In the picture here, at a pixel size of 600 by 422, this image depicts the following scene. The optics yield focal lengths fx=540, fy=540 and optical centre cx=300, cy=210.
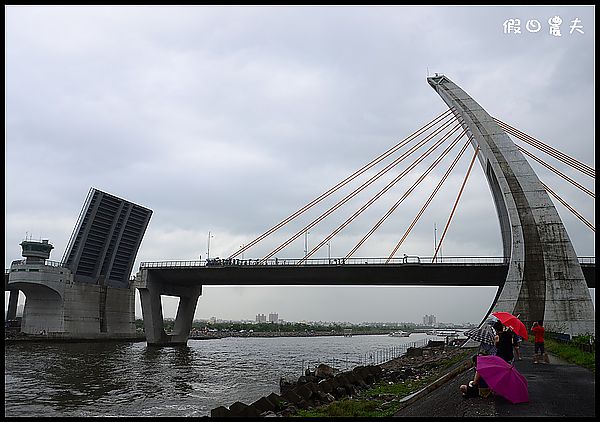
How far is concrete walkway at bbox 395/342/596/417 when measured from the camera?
424 inches

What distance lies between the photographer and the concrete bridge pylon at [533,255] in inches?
1454

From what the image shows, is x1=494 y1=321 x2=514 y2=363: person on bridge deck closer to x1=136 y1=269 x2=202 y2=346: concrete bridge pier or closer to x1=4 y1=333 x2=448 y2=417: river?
x1=4 y1=333 x2=448 y2=417: river

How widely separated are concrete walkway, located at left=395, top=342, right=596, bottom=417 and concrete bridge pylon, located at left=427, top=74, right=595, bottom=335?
70.6 feet

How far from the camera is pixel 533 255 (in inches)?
1524

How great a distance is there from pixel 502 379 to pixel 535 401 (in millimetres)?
1476

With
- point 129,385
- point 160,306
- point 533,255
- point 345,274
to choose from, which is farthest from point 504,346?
point 160,306

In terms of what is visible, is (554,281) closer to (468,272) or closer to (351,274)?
(468,272)

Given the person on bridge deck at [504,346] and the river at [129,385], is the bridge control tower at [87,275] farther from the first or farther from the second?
the person on bridge deck at [504,346]

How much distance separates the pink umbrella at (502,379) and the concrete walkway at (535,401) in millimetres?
239

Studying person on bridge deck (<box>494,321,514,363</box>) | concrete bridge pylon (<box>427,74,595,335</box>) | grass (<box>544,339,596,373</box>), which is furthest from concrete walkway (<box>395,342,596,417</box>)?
concrete bridge pylon (<box>427,74,595,335</box>)

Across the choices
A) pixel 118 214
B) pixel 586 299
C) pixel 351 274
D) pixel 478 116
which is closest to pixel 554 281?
pixel 586 299

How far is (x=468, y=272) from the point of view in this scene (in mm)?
52406

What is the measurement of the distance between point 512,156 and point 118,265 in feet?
199

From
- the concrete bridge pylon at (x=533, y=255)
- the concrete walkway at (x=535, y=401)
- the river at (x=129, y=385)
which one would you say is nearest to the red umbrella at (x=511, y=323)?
the concrete walkway at (x=535, y=401)
